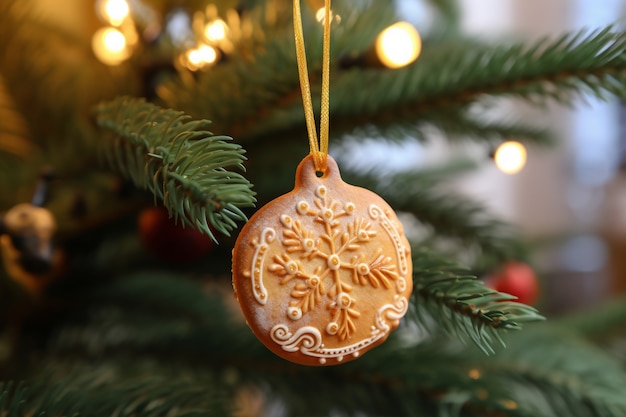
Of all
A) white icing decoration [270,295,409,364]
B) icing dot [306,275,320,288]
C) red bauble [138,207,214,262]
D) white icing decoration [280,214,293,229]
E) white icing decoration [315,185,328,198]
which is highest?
red bauble [138,207,214,262]

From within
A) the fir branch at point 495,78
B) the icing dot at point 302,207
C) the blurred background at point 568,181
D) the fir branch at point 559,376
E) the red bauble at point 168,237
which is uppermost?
the blurred background at point 568,181

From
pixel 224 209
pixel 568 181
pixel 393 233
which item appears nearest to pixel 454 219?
pixel 393 233

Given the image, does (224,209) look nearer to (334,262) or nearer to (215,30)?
(334,262)

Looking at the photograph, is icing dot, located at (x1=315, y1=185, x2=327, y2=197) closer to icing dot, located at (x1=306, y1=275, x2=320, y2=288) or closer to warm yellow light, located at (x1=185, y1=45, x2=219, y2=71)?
icing dot, located at (x1=306, y1=275, x2=320, y2=288)

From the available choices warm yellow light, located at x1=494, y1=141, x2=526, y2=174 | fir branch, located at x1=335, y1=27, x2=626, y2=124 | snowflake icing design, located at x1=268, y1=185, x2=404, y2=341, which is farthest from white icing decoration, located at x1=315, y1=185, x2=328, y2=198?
warm yellow light, located at x1=494, y1=141, x2=526, y2=174

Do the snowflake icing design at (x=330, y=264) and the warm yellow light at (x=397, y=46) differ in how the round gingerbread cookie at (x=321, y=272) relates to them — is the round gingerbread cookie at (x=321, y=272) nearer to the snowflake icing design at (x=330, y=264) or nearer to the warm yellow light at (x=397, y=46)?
the snowflake icing design at (x=330, y=264)

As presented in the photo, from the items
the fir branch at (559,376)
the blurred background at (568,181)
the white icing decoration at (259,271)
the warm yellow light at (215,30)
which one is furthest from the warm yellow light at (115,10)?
the blurred background at (568,181)

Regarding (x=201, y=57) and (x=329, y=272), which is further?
(x=201, y=57)
